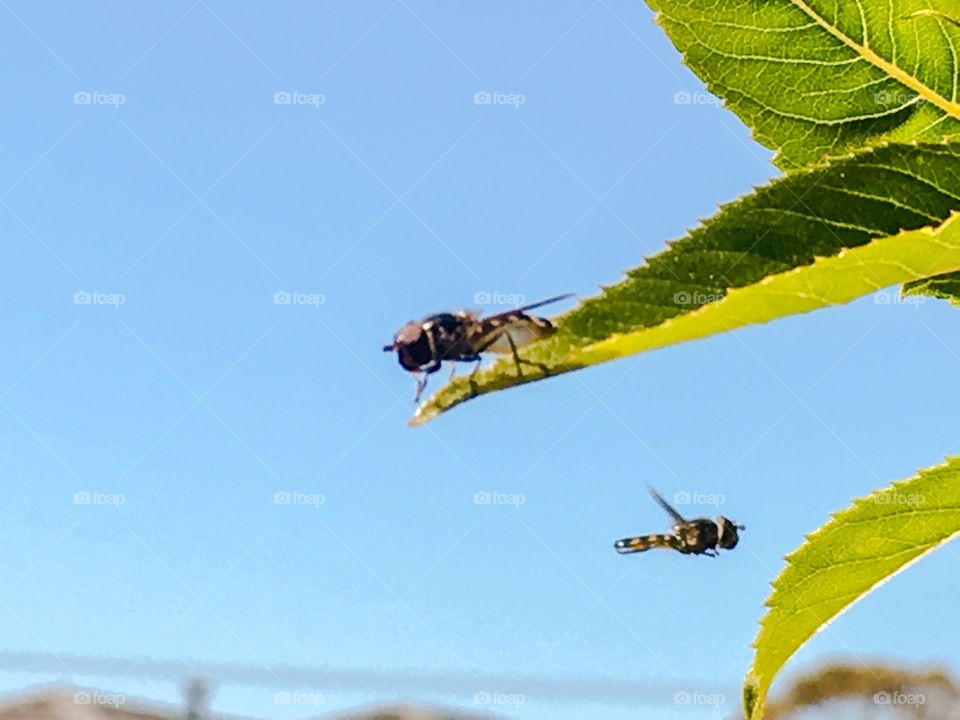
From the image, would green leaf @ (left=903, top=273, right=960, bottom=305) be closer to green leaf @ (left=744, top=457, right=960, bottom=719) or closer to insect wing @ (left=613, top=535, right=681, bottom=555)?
green leaf @ (left=744, top=457, right=960, bottom=719)

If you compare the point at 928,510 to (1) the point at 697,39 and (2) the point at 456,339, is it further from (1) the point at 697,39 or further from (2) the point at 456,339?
(2) the point at 456,339

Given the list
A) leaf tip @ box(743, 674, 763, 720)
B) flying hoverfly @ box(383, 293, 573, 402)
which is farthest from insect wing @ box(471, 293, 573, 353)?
leaf tip @ box(743, 674, 763, 720)

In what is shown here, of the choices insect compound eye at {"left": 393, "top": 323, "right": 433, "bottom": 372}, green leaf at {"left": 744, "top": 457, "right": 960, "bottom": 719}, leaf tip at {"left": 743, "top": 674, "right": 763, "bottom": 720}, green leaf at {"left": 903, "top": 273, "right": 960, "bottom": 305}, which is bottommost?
leaf tip at {"left": 743, "top": 674, "right": 763, "bottom": 720}

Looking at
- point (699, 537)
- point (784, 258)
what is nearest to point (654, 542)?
point (699, 537)

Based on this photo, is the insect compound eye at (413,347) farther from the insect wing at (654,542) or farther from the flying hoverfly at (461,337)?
the insect wing at (654,542)

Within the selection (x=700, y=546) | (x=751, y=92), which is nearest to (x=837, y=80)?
(x=751, y=92)

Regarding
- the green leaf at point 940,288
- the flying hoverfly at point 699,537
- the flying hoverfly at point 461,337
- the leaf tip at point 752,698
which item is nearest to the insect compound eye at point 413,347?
the flying hoverfly at point 461,337
